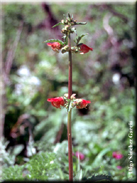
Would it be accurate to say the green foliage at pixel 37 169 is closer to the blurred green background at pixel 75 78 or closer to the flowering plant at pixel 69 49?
the flowering plant at pixel 69 49

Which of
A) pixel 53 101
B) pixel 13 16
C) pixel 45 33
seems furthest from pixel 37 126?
pixel 13 16

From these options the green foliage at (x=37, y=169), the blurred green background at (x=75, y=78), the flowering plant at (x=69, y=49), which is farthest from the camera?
the blurred green background at (x=75, y=78)

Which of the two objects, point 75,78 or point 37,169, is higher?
point 75,78

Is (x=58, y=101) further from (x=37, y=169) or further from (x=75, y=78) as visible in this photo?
(x=75, y=78)

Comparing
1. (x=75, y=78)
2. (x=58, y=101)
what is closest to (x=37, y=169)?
(x=58, y=101)

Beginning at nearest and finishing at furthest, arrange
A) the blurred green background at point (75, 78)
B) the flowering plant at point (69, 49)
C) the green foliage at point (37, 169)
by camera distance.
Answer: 1. the flowering plant at point (69, 49)
2. the green foliage at point (37, 169)
3. the blurred green background at point (75, 78)

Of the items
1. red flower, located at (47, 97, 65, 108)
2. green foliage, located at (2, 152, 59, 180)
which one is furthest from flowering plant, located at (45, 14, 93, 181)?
green foliage, located at (2, 152, 59, 180)

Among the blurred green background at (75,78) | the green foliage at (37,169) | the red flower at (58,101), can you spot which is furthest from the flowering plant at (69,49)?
the blurred green background at (75,78)

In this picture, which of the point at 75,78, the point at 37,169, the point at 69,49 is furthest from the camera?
the point at 75,78
